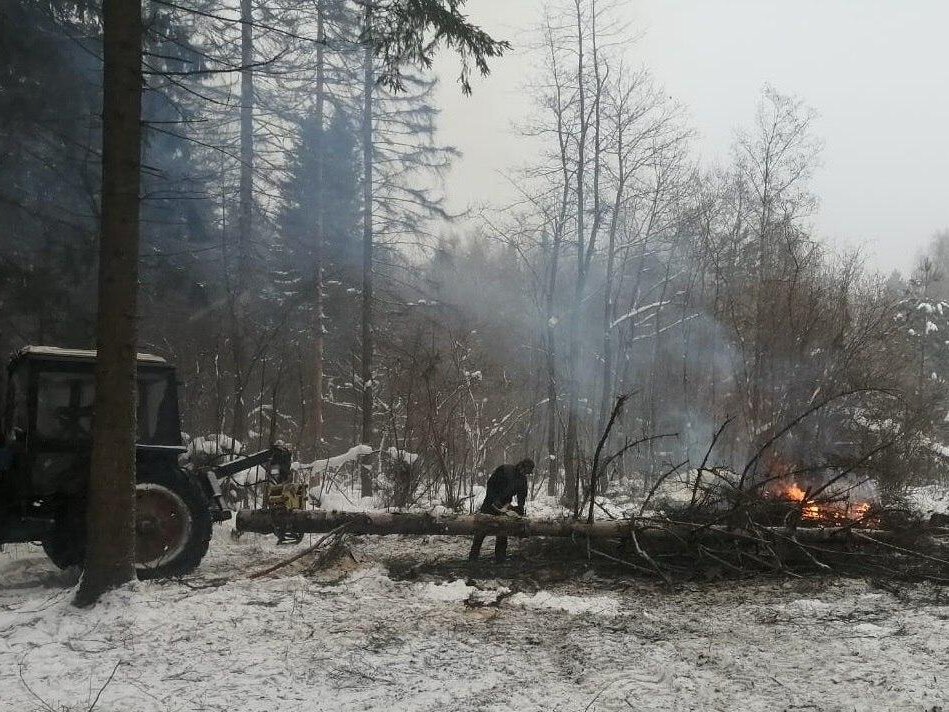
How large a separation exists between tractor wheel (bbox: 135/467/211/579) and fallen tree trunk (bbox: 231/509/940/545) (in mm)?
1182

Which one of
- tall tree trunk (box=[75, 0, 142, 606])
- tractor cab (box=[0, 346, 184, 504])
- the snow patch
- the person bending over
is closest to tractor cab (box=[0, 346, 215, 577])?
tractor cab (box=[0, 346, 184, 504])

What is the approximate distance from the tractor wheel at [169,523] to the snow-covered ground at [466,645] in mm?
376

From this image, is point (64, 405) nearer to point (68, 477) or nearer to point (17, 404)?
point (17, 404)

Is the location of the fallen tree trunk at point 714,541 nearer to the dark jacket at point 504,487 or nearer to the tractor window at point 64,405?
the dark jacket at point 504,487

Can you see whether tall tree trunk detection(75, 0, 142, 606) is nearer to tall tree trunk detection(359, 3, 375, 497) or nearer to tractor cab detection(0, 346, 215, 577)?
tractor cab detection(0, 346, 215, 577)

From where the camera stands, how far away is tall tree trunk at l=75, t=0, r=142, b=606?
20.1ft

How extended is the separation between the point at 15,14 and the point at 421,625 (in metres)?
12.2

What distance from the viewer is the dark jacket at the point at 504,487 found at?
9398mm

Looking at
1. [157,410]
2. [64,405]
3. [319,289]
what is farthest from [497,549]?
[319,289]

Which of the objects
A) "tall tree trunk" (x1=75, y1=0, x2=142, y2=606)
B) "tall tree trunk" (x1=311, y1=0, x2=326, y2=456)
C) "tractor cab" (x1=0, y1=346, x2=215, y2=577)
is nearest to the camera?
"tall tree trunk" (x1=75, y1=0, x2=142, y2=606)

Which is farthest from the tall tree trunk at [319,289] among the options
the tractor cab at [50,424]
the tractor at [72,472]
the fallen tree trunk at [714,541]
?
the tractor cab at [50,424]

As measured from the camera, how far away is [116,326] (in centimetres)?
618

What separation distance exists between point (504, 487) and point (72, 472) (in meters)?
4.94

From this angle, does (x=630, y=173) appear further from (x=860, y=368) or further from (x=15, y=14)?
(x=15, y=14)
